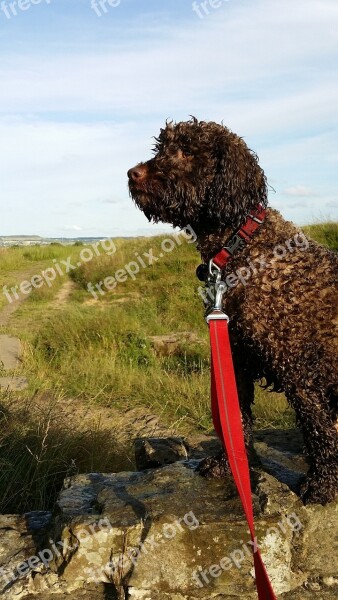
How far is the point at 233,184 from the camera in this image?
289 centimetres

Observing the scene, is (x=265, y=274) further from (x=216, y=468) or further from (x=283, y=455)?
(x=283, y=455)

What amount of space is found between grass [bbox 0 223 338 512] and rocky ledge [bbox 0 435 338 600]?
1.36 meters

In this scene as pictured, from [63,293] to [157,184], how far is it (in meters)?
16.6

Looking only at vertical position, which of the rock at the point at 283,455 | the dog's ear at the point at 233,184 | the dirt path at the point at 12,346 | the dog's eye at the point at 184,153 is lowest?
the dirt path at the point at 12,346

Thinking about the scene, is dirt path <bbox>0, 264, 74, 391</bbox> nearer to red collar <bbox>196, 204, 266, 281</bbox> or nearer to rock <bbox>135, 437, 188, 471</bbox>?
rock <bbox>135, 437, 188, 471</bbox>

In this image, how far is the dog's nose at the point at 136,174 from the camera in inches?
113

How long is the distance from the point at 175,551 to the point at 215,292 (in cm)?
119

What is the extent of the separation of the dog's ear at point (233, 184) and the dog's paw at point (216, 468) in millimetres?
1223

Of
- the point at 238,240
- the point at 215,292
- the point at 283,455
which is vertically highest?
the point at 238,240

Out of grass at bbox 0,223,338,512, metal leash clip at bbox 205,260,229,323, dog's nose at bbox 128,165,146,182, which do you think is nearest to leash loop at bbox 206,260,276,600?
metal leash clip at bbox 205,260,229,323

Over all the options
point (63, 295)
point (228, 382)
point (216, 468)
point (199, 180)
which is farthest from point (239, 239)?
point (63, 295)

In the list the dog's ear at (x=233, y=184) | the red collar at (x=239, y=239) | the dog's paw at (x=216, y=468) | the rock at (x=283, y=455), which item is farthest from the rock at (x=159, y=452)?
the dog's ear at (x=233, y=184)

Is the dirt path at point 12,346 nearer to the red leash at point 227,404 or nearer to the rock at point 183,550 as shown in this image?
the rock at point 183,550

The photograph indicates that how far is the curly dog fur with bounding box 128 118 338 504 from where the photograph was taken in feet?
9.53
